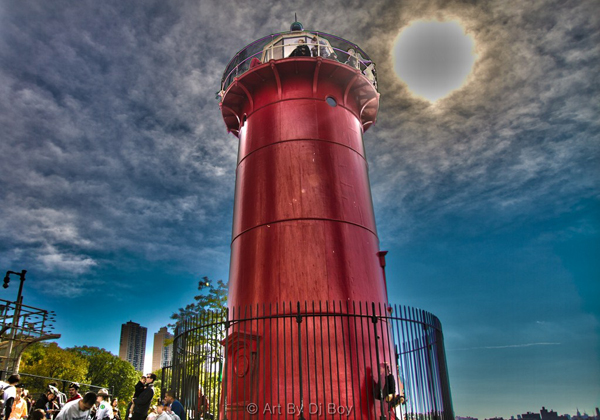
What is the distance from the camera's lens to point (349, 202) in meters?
12.4

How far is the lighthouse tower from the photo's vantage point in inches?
389

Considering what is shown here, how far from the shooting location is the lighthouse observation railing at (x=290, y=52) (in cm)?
1494

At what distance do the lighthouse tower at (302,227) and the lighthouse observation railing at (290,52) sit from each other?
0.15ft

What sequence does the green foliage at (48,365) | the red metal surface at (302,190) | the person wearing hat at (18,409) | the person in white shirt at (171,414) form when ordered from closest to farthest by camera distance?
the person in white shirt at (171,414)
the person wearing hat at (18,409)
the red metal surface at (302,190)
the green foliage at (48,365)

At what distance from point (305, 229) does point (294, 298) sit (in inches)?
74.7

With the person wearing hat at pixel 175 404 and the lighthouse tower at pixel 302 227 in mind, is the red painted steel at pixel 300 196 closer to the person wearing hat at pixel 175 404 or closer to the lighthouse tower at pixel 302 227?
the lighthouse tower at pixel 302 227

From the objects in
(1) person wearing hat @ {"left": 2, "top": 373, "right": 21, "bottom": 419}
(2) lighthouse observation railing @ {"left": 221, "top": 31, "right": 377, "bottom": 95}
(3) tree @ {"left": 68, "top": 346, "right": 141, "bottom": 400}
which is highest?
(2) lighthouse observation railing @ {"left": 221, "top": 31, "right": 377, "bottom": 95}

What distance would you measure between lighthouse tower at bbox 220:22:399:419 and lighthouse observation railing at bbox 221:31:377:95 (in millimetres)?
45

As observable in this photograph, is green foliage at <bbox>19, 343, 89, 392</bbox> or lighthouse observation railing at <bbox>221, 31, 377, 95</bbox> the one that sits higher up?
lighthouse observation railing at <bbox>221, 31, 377, 95</bbox>

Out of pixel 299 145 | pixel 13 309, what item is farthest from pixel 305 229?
pixel 13 309

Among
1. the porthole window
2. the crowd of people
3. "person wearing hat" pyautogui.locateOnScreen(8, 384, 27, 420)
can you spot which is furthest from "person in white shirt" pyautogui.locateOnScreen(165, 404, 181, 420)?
the porthole window

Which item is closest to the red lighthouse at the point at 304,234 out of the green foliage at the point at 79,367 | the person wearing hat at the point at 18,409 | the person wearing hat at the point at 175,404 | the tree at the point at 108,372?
the person wearing hat at the point at 175,404

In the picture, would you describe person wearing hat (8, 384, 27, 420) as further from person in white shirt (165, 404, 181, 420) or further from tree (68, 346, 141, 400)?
tree (68, 346, 141, 400)

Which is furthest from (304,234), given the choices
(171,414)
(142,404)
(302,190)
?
(142,404)
